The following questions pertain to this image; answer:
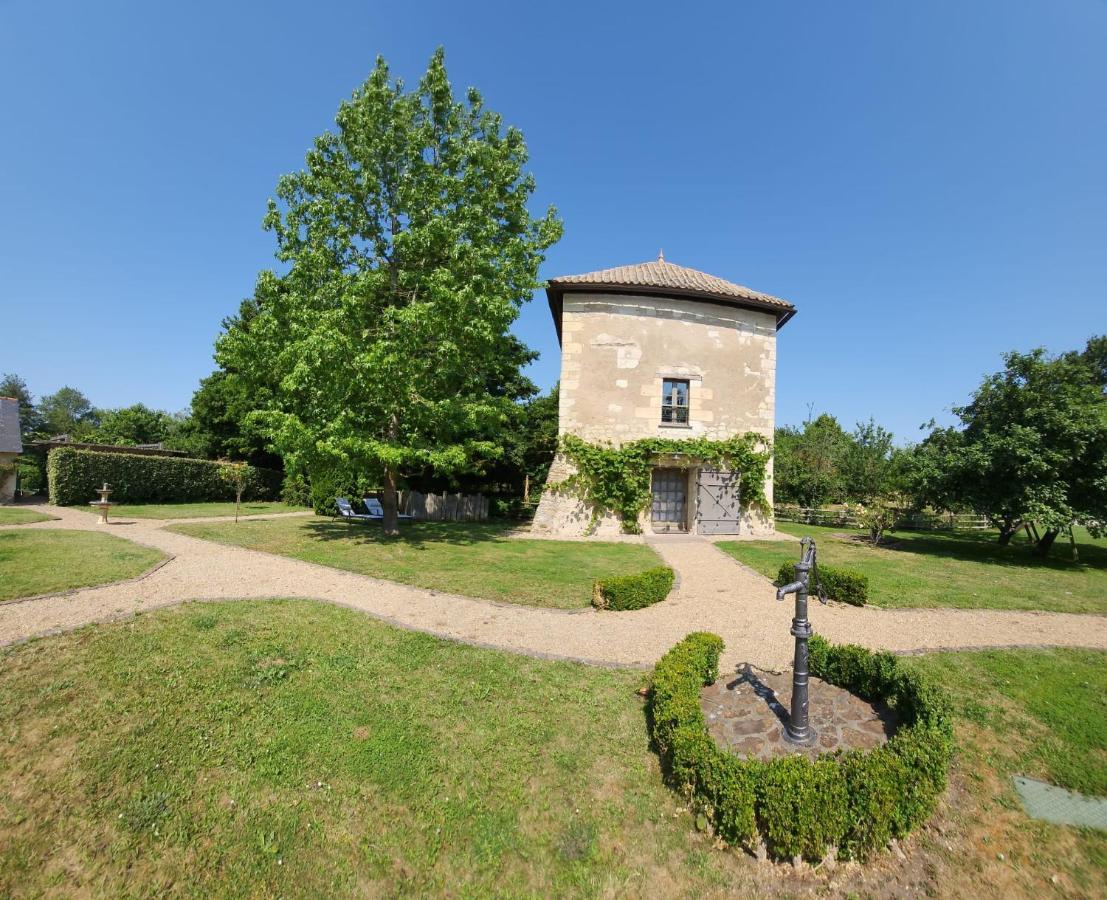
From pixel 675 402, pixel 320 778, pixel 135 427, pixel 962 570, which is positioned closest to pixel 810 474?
pixel 675 402

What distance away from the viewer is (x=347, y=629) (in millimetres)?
5992

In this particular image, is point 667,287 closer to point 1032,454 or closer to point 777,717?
point 1032,454

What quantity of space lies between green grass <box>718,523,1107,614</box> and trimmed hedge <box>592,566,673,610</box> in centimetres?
369


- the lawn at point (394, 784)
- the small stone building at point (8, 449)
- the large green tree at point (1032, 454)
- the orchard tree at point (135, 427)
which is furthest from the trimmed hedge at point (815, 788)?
the orchard tree at point (135, 427)

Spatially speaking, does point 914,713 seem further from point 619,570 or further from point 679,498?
point 679,498

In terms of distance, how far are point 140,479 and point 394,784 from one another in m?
23.8

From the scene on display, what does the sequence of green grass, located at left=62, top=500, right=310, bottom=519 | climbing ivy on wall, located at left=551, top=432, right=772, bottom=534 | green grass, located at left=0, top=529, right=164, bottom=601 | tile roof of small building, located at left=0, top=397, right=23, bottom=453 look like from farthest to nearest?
tile roof of small building, located at left=0, top=397, right=23, bottom=453 → green grass, located at left=62, top=500, right=310, bottom=519 → climbing ivy on wall, located at left=551, top=432, right=772, bottom=534 → green grass, located at left=0, top=529, right=164, bottom=601

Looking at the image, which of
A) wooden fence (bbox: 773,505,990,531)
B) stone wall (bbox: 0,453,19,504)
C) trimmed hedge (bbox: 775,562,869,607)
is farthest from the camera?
wooden fence (bbox: 773,505,990,531)

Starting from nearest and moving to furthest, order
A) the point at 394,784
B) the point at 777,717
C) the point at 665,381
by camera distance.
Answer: the point at 394,784, the point at 777,717, the point at 665,381

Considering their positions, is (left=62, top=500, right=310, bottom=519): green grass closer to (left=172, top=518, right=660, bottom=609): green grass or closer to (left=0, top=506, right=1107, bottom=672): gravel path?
(left=172, top=518, right=660, bottom=609): green grass

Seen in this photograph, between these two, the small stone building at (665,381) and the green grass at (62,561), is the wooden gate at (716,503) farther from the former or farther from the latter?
the green grass at (62,561)

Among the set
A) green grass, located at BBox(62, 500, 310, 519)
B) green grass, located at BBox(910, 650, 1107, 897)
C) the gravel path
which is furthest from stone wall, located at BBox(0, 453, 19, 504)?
green grass, located at BBox(910, 650, 1107, 897)

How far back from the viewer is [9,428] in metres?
20.9

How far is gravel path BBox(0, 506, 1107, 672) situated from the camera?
19.0 ft
